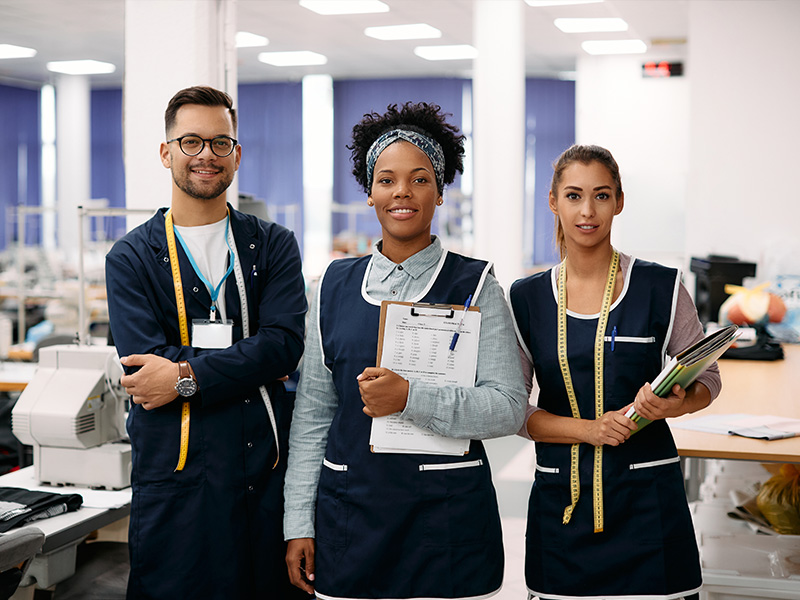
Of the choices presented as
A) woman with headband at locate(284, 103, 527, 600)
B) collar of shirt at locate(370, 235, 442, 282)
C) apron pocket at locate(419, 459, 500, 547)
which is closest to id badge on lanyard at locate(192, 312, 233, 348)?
woman with headband at locate(284, 103, 527, 600)

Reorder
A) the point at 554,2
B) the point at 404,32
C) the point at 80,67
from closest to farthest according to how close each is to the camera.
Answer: the point at 554,2 < the point at 404,32 < the point at 80,67

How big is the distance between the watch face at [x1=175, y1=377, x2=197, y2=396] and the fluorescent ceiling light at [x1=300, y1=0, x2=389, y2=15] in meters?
6.34

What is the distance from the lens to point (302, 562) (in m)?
1.61

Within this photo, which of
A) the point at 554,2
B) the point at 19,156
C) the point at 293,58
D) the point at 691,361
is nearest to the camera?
the point at 691,361

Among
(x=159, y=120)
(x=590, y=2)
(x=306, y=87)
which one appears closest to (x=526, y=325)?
(x=159, y=120)

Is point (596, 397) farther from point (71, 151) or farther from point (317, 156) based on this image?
point (71, 151)

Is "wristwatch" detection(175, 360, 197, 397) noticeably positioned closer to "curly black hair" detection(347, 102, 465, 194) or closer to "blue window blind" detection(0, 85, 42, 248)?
"curly black hair" detection(347, 102, 465, 194)

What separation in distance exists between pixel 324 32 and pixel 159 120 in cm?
566

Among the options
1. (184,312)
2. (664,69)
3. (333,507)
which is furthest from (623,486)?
(664,69)

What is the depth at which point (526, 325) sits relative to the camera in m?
1.71

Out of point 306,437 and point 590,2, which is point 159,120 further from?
point 590,2

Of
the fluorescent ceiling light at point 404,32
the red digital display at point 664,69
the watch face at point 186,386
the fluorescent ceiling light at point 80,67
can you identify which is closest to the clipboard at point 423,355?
the watch face at point 186,386

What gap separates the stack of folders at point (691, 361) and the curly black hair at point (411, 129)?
55cm

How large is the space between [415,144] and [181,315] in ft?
2.23
